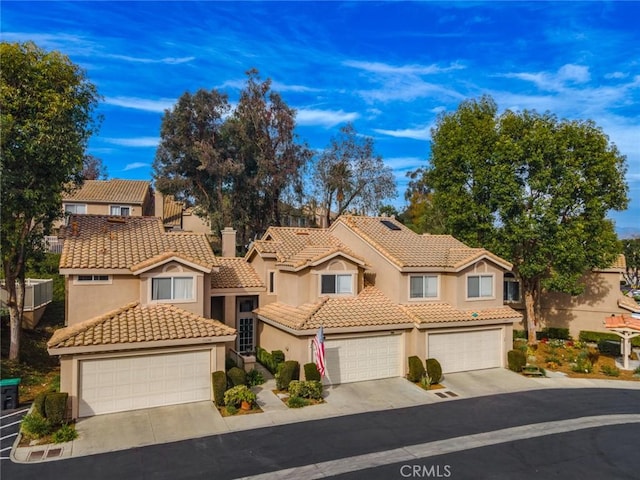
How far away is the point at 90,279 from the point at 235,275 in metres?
7.89

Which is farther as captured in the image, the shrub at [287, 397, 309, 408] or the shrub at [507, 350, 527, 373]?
the shrub at [507, 350, 527, 373]

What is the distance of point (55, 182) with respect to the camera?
62.0 ft

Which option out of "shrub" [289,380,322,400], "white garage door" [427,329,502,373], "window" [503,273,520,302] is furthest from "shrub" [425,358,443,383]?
"window" [503,273,520,302]

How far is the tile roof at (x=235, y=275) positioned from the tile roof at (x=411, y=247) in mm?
6266

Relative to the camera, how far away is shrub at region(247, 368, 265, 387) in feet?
61.3

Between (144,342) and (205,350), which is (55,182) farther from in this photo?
(205,350)

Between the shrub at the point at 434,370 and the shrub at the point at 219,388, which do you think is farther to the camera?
the shrub at the point at 434,370

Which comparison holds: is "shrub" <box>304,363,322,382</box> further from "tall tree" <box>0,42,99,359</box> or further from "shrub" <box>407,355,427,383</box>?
"tall tree" <box>0,42,99,359</box>

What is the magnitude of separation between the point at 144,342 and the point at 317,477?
25.5 feet

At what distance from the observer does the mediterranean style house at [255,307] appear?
1577 centimetres

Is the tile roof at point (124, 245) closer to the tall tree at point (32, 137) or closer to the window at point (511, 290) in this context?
the tall tree at point (32, 137)

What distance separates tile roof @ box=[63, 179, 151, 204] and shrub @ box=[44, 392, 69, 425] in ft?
111

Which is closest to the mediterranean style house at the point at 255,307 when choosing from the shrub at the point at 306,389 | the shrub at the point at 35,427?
the shrub at the point at 35,427

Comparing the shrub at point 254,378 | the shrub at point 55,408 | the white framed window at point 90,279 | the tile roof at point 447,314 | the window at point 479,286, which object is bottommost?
the shrub at point 254,378
